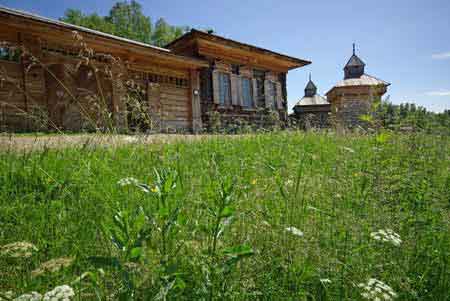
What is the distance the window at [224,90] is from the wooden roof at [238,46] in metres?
1.39

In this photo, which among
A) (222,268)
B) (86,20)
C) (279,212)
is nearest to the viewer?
(222,268)

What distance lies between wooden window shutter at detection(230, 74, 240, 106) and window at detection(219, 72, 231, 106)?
0.51 feet

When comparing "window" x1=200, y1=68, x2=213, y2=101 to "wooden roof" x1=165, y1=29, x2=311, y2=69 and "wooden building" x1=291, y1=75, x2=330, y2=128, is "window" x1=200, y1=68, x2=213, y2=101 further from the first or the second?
"wooden building" x1=291, y1=75, x2=330, y2=128

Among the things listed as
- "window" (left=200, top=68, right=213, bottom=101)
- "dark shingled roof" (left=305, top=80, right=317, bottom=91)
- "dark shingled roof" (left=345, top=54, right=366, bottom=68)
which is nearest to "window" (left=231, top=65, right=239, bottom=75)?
"window" (left=200, top=68, right=213, bottom=101)

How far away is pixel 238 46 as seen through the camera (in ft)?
39.2

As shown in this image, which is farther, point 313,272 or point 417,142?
point 417,142

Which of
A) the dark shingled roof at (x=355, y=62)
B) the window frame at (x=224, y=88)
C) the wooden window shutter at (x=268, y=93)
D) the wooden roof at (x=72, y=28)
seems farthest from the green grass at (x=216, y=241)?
the dark shingled roof at (x=355, y=62)

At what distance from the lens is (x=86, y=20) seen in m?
33.8

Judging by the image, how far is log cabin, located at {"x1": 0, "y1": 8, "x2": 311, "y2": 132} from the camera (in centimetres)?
696

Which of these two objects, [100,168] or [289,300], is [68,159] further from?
[289,300]

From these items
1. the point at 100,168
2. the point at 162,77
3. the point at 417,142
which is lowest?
the point at 100,168

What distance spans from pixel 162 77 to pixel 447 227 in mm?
10644

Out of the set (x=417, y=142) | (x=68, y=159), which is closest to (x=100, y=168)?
(x=68, y=159)

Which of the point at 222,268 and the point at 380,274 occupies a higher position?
the point at 222,268
